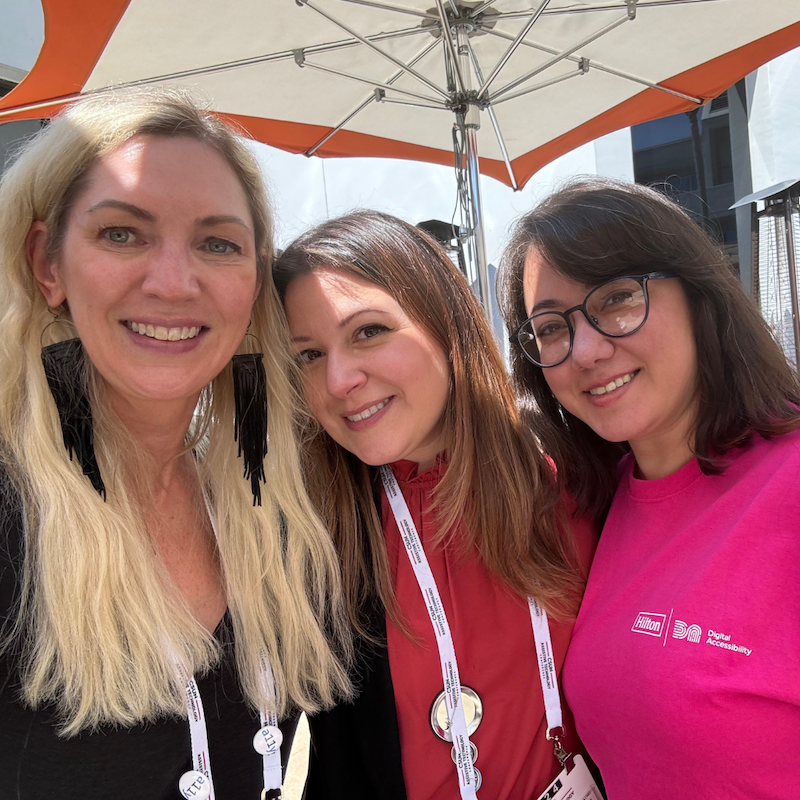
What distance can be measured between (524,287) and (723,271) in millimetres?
497

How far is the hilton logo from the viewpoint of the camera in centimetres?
135

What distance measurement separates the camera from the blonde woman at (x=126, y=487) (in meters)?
1.37

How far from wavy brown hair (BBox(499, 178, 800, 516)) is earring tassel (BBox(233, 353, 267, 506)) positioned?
81 centimetres

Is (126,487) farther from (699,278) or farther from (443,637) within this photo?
(699,278)

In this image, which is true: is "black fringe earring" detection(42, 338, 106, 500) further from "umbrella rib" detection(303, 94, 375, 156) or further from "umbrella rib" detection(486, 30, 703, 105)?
"umbrella rib" detection(486, 30, 703, 105)

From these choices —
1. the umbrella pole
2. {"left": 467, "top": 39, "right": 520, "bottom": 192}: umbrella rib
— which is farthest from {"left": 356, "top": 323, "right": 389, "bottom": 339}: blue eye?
{"left": 467, "top": 39, "right": 520, "bottom": 192}: umbrella rib

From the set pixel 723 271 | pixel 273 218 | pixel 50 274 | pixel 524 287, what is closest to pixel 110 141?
pixel 50 274

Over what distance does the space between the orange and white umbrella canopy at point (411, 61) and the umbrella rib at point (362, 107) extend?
0.03 ft

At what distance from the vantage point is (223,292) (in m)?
1.52

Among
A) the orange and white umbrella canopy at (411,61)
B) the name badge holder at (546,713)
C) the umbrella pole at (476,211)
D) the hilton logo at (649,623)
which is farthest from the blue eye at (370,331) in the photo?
the umbrella pole at (476,211)

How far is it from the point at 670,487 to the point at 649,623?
0.35 metres

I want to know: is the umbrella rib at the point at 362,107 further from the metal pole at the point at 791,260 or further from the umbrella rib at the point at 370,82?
the metal pole at the point at 791,260

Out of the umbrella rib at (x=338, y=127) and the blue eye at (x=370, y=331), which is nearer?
the blue eye at (x=370, y=331)

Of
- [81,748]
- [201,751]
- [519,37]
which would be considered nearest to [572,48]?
[519,37]
